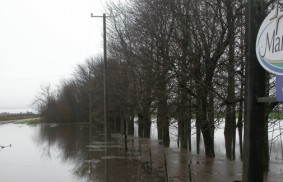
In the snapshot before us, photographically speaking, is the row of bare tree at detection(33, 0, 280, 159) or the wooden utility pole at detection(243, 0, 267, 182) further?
the row of bare tree at detection(33, 0, 280, 159)

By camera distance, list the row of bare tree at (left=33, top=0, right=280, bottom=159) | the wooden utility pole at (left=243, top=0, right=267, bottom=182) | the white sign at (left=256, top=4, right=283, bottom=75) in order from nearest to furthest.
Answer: the white sign at (left=256, top=4, right=283, bottom=75)
the wooden utility pole at (left=243, top=0, right=267, bottom=182)
the row of bare tree at (left=33, top=0, right=280, bottom=159)

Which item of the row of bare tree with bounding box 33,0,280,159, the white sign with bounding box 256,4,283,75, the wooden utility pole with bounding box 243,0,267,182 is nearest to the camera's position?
the white sign with bounding box 256,4,283,75

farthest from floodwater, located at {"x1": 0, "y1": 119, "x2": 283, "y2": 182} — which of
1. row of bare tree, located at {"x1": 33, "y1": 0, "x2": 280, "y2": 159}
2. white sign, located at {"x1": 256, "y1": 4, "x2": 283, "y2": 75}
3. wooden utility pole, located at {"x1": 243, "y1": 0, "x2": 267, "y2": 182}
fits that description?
white sign, located at {"x1": 256, "y1": 4, "x2": 283, "y2": 75}

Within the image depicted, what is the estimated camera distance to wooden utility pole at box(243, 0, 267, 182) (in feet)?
19.8

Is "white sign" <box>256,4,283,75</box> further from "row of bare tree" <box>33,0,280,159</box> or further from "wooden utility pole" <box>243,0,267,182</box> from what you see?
"row of bare tree" <box>33,0,280,159</box>

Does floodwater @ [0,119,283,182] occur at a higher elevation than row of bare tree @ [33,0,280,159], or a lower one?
lower

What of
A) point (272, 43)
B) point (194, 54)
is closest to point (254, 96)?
point (272, 43)

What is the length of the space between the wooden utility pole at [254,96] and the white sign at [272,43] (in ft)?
1.61

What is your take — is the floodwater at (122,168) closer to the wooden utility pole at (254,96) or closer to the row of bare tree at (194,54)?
the row of bare tree at (194,54)

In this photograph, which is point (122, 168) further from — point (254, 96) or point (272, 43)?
point (272, 43)

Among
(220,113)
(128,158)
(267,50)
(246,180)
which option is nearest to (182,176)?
(220,113)

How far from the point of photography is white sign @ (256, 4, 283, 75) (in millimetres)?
5145

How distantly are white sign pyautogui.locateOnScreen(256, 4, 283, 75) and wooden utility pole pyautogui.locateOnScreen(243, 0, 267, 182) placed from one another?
0.49m

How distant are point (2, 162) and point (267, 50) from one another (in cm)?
1860
